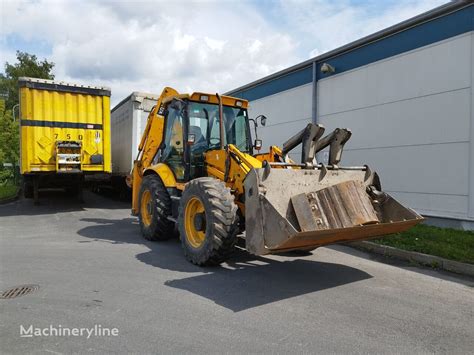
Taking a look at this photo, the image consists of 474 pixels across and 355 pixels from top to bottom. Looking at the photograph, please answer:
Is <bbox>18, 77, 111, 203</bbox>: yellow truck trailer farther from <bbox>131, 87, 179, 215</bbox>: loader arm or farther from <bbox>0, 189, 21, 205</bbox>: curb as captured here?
<bbox>131, 87, 179, 215</bbox>: loader arm

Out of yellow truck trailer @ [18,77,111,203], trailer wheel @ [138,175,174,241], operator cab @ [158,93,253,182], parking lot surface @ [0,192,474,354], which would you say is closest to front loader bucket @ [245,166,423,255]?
parking lot surface @ [0,192,474,354]

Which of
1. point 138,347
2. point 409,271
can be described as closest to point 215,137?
point 409,271

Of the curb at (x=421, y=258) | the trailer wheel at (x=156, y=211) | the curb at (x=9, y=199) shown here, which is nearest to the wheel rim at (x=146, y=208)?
the trailer wheel at (x=156, y=211)

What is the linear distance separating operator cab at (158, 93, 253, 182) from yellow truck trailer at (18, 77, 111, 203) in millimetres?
5329

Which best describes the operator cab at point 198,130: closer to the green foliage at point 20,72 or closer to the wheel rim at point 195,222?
the wheel rim at point 195,222

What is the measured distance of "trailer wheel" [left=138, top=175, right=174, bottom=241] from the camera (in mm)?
7660

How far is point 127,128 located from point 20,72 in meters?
38.8

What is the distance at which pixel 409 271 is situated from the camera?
6.27m

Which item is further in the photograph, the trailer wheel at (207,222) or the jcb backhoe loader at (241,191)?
the trailer wheel at (207,222)

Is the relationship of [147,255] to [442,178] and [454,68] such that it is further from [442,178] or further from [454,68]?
[454,68]

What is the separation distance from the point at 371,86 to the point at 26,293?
9.88m

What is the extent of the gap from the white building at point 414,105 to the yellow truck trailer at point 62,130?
23.1ft

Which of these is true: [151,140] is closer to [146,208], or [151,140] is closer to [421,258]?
[146,208]

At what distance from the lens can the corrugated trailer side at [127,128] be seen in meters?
13.1
